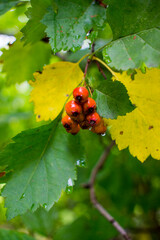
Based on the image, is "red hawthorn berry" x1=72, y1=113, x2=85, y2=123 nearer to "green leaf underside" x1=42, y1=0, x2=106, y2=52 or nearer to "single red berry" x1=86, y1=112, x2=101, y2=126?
"single red berry" x1=86, y1=112, x2=101, y2=126

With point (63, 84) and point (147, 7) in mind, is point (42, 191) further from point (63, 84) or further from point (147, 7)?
point (147, 7)

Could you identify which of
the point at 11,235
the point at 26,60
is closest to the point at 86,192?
the point at 11,235

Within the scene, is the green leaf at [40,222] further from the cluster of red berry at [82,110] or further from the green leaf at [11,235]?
the cluster of red berry at [82,110]

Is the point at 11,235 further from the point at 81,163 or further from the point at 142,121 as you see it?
the point at 142,121

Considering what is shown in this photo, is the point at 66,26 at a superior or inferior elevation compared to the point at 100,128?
superior

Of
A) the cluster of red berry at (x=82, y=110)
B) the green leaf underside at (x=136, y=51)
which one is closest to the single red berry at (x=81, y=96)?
the cluster of red berry at (x=82, y=110)

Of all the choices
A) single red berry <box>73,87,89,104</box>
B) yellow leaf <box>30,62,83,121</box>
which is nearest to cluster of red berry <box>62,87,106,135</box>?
single red berry <box>73,87,89,104</box>

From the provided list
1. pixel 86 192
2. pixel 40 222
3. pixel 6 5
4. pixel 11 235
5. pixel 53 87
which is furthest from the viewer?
pixel 86 192
